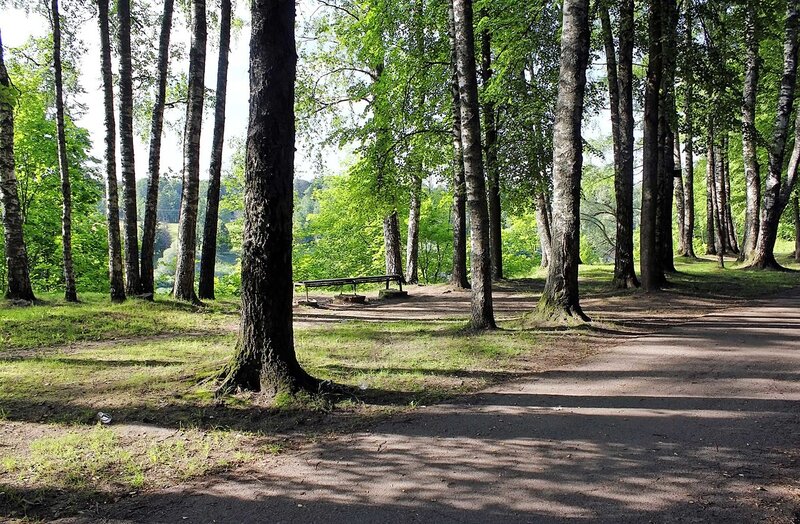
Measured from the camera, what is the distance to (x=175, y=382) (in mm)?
5832

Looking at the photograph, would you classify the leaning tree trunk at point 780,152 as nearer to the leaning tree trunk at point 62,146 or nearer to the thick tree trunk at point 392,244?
the thick tree trunk at point 392,244

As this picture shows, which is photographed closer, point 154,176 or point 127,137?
point 127,137

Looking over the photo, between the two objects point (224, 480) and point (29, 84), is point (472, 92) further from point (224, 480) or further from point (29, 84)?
point (29, 84)

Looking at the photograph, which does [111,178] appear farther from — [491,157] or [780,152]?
[780,152]

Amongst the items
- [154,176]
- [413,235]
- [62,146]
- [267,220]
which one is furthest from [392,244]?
[267,220]

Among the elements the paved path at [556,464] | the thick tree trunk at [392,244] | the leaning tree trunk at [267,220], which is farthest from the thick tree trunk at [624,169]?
the leaning tree trunk at [267,220]

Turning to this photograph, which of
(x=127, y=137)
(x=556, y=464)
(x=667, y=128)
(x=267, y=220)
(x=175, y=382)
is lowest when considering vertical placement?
(x=556, y=464)

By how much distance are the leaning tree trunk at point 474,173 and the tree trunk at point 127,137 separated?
27.9ft

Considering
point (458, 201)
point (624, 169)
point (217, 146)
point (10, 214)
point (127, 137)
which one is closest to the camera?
point (10, 214)

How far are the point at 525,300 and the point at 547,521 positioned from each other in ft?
39.1

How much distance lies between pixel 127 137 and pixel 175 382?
9.24m

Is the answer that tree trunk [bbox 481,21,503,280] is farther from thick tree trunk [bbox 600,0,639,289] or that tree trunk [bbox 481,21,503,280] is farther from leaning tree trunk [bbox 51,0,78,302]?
leaning tree trunk [bbox 51,0,78,302]

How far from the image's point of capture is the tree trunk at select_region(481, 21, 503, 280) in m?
15.4

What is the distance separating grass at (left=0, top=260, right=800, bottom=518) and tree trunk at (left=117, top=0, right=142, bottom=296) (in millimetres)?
1581
